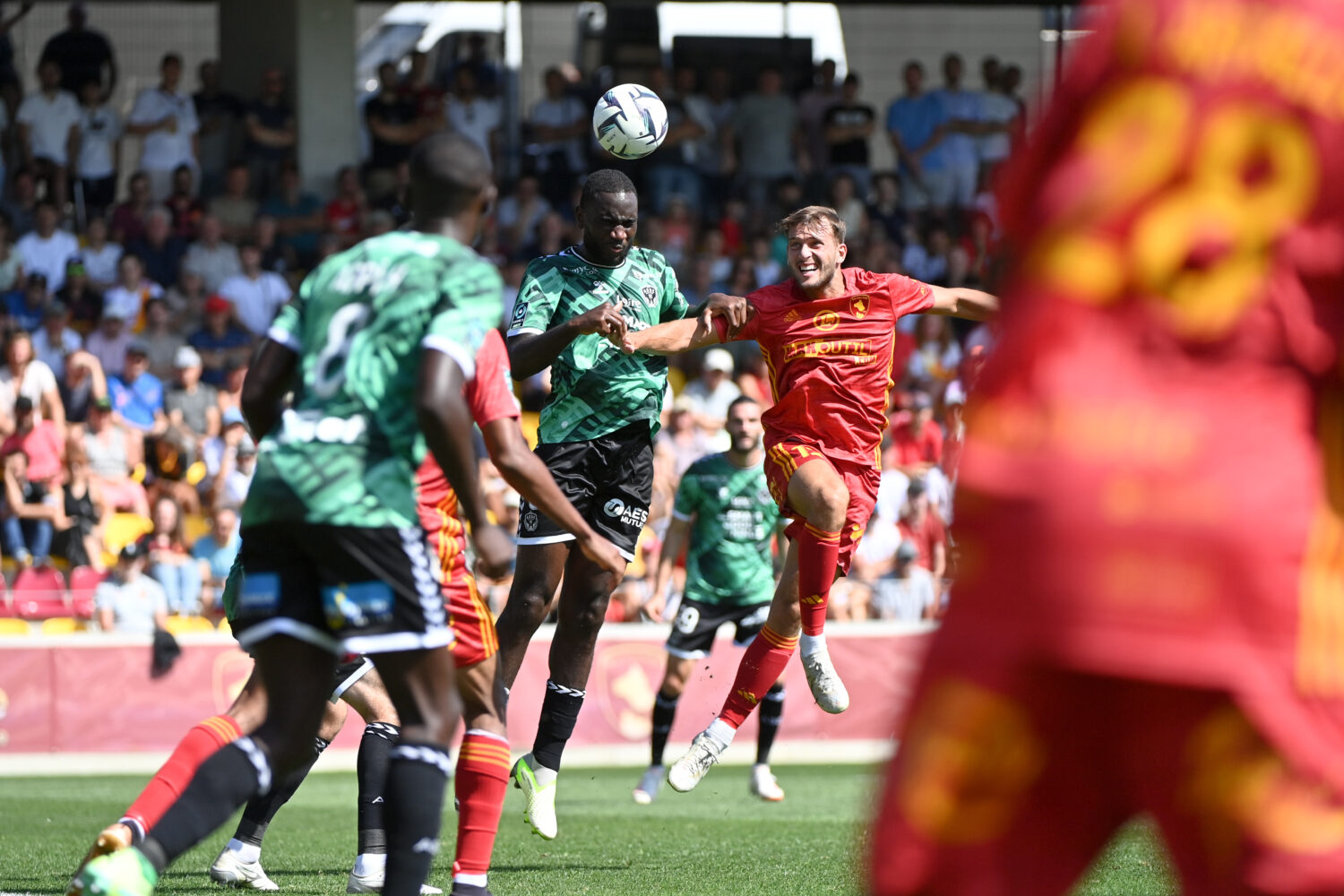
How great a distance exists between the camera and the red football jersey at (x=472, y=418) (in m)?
4.95

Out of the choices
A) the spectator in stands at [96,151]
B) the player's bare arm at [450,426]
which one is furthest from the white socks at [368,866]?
the spectator in stands at [96,151]

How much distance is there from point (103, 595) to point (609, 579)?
8219mm

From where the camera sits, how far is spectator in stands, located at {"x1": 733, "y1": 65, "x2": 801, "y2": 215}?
21172 millimetres

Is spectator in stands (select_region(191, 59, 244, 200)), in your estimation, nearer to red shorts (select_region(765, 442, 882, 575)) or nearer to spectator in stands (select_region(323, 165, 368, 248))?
spectator in stands (select_region(323, 165, 368, 248))

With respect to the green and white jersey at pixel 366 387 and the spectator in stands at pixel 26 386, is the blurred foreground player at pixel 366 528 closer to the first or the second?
the green and white jersey at pixel 366 387

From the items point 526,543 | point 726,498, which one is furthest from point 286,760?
point 726,498

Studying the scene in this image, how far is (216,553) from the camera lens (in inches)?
603

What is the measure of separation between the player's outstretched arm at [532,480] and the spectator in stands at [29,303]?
44.5 ft

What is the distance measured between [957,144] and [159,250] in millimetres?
9608

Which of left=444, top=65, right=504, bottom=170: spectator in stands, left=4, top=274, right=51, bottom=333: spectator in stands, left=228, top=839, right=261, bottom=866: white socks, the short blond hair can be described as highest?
left=444, top=65, right=504, bottom=170: spectator in stands

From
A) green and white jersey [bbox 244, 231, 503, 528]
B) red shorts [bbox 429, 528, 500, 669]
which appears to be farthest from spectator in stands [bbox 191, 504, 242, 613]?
green and white jersey [bbox 244, 231, 503, 528]

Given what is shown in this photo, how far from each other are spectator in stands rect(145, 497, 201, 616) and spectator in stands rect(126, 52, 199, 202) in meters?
5.63

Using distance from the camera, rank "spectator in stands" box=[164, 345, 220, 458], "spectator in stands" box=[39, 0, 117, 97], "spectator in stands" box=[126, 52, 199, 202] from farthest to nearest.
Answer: "spectator in stands" box=[39, 0, 117, 97] → "spectator in stands" box=[126, 52, 199, 202] → "spectator in stands" box=[164, 345, 220, 458]

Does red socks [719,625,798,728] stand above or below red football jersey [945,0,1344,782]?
below
